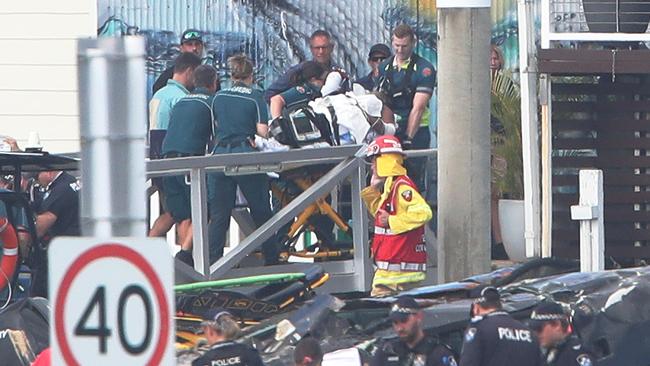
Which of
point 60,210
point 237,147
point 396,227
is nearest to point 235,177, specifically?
point 237,147

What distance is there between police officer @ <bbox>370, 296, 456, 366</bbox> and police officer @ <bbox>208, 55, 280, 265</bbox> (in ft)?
15.0

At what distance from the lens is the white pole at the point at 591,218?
39.5ft

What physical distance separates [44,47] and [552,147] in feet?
23.0

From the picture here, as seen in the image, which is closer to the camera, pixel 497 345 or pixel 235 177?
pixel 497 345

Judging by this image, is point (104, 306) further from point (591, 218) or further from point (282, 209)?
point (282, 209)

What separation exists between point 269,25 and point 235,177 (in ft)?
17.8

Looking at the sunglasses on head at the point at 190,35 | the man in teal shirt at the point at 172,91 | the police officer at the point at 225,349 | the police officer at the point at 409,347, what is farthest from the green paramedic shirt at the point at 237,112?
the police officer at the point at 409,347

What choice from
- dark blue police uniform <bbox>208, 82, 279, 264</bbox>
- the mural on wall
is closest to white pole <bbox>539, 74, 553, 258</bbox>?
dark blue police uniform <bbox>208, 82, 279, 264</bbox>

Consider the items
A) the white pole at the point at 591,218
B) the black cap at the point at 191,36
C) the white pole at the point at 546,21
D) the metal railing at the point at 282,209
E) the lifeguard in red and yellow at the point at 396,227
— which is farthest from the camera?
the black cap at the point at 191,36

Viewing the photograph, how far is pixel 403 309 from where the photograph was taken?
927cm

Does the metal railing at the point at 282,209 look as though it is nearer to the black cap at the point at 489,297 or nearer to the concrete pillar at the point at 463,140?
the concrete pillar at the point at 463,140

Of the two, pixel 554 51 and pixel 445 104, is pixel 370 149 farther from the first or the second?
pixel 554 51

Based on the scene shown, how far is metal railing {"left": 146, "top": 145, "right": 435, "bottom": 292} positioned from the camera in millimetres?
13273

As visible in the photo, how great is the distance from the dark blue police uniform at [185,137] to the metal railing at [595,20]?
3069mm
